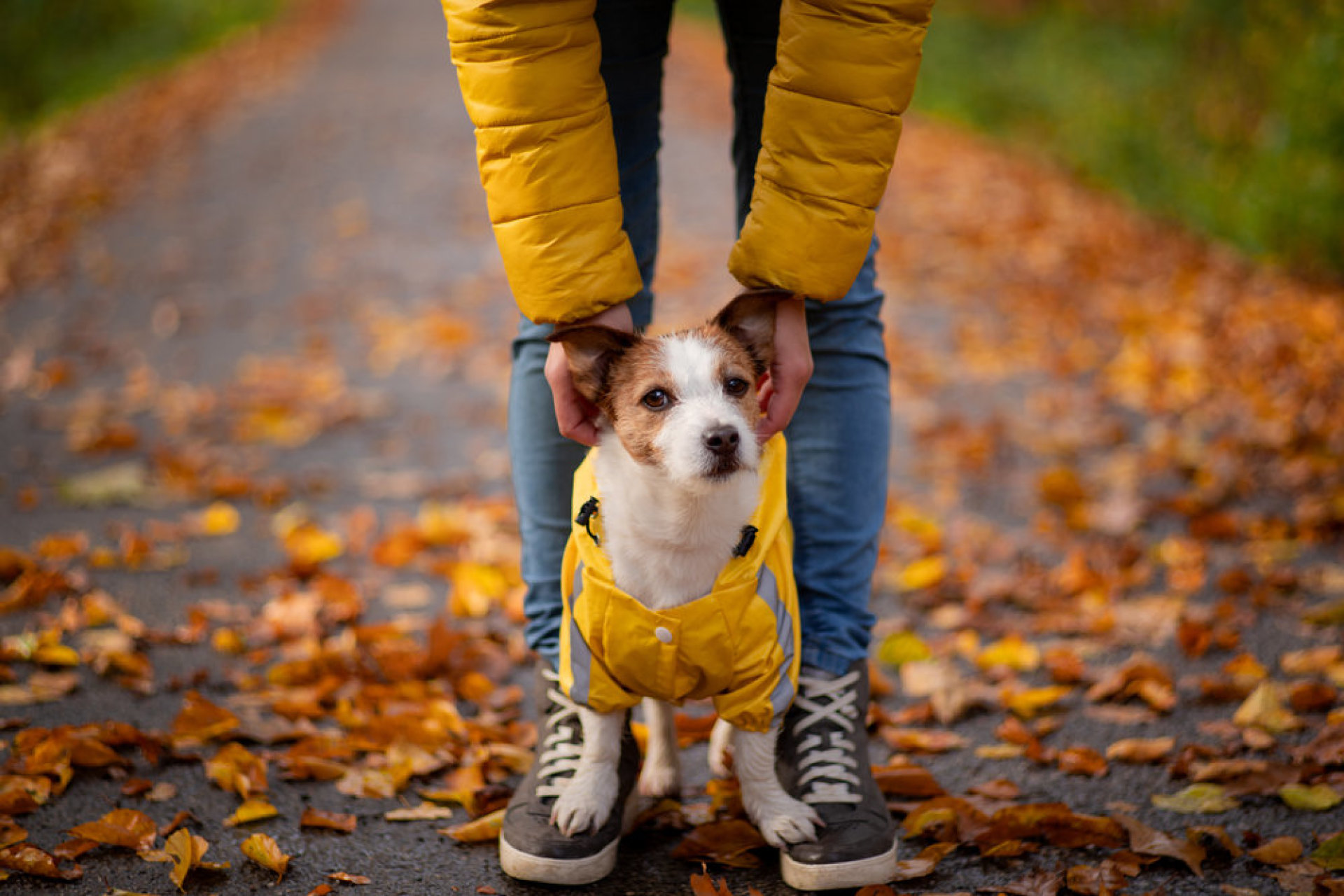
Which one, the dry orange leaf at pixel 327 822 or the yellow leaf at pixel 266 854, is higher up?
the yellow leaf at pixel 266 854

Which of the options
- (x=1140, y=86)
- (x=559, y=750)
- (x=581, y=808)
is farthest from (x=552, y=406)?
(x=1140, y=86)

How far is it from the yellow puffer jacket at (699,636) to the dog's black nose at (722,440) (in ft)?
0.58

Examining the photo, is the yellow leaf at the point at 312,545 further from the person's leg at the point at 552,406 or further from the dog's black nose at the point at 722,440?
the dog's black nose at the point at 722,440

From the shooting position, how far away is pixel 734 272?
212 centimetres

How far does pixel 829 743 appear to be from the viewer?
2289 millimetres

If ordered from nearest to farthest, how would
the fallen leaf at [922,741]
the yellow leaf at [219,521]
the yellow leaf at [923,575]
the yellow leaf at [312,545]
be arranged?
the fallen leaf at [922,741] < the yellow leaf at [923,575] < the yellow leaf at [312,545] < the yellow leaf at [219,521]

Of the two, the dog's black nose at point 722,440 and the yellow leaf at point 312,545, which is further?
the yellow leaf at point 312,545

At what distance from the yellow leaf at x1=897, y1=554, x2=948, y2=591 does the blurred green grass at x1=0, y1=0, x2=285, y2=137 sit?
36.1 ft

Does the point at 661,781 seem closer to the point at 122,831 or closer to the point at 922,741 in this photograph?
the point at 922,741

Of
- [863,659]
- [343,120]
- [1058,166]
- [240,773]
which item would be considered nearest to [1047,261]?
[1058,166]

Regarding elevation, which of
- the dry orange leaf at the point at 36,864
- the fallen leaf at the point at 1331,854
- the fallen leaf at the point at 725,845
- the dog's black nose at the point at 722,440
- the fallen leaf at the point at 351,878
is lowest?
the fallen leaf at the point at 351,878

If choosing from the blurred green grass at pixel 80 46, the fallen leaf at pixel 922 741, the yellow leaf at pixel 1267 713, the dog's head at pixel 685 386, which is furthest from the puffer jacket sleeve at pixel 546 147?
the blurred green grass at pixel 80 46

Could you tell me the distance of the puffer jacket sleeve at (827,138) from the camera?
1956 mm

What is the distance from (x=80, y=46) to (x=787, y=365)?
52.6 feet
